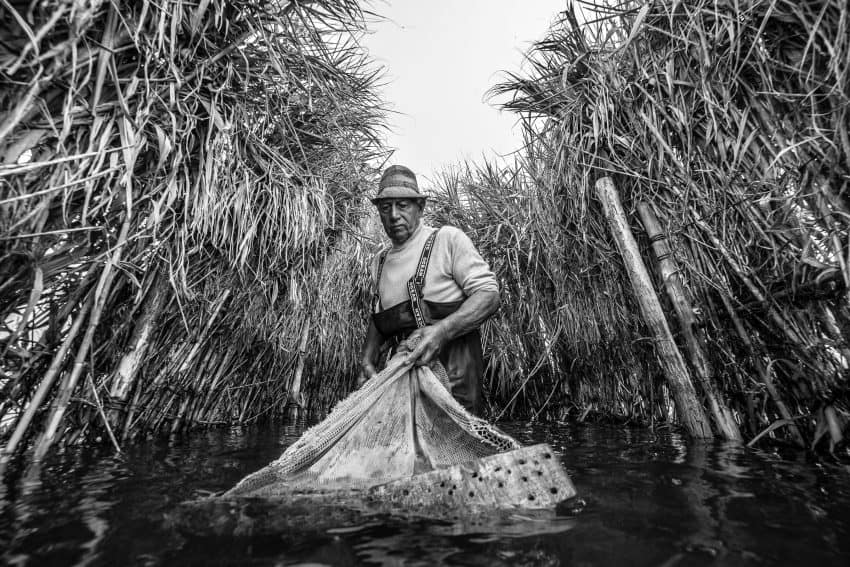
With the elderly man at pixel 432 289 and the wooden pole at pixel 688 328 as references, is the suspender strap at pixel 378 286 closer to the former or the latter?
the elderly man at pixel 432 289

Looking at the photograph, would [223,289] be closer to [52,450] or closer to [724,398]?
[52,450]

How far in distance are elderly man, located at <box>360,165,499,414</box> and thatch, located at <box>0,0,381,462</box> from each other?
1040mm

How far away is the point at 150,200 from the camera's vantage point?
7.89 ft

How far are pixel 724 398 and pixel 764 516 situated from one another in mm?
1588

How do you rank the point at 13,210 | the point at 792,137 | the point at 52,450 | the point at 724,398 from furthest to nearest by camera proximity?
1. the point at 724,398
2. the point at 52,450
3. the point at 792,137
4. the point at 13,210

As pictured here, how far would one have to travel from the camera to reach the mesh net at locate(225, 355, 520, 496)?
1.64 metres

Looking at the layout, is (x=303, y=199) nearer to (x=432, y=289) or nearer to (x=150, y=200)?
(x=150, y=200)

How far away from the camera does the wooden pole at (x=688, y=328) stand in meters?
2.70

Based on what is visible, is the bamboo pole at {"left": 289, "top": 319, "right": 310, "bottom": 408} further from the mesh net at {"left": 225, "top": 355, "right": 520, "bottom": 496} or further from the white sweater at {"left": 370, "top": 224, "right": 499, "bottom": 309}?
the mesh net at {"left": 225, "top": 355, "right": 520, "bottom": 496}

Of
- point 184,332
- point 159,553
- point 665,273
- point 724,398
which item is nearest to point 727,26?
point 665,273

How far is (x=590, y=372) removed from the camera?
15.0 ft

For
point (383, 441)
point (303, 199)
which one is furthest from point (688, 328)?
point (303, 199)

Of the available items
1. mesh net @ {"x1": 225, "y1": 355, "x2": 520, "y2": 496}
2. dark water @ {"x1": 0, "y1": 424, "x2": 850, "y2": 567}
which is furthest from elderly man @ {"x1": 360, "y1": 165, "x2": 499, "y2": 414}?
dark water @ {"x1": 0, "y1": 424, "x2": 850, "y2": 567}

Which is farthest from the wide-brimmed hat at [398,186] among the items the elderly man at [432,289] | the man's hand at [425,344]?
the man's hand at [425,344]
